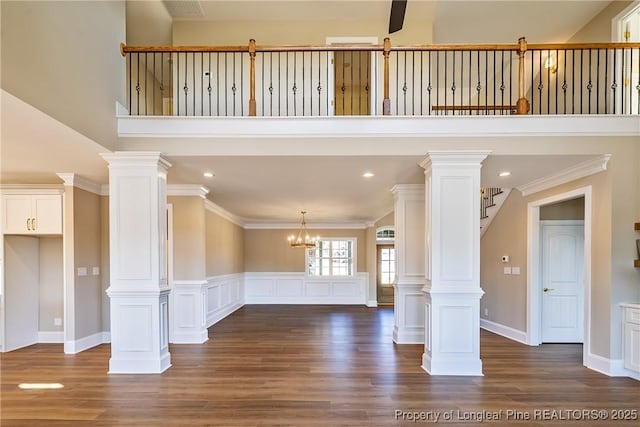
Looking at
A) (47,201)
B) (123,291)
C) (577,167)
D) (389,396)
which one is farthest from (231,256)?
(577,167)

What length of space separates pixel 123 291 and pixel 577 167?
18.5 ft

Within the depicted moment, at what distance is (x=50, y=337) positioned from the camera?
5.79 metres

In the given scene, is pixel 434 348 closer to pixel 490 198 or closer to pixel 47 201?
pixel 490 198

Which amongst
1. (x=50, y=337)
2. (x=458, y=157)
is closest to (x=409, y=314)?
(x=458, y=157)

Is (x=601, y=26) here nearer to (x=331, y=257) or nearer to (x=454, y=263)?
(x=454, y=263)

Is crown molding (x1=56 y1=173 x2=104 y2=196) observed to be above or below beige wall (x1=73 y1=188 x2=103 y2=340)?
above

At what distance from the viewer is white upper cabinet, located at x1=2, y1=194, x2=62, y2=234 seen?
212 inches

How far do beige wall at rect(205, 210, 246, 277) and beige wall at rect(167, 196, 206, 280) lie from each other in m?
1.24

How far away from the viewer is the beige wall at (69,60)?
2.71 metres

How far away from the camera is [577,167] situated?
4.59m

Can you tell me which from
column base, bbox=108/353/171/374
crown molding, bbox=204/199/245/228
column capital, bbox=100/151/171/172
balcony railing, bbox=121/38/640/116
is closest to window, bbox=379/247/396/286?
crown molding, bbox=204/199/245/228

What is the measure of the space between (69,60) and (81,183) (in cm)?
255

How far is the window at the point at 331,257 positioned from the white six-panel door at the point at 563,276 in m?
5.88

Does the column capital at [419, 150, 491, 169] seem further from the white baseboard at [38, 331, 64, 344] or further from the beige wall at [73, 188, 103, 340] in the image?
the white baseboard at [38, 331, 64, 344]
